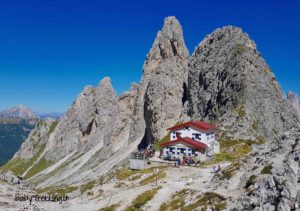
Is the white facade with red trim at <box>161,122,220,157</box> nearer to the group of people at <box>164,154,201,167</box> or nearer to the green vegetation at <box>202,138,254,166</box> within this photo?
the group of people at <box>164,154,201,167</box>

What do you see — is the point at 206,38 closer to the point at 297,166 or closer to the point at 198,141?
the point at 198,141

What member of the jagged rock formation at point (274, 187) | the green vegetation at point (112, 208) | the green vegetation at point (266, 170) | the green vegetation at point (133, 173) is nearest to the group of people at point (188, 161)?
the green vegetation at point (133, 173)

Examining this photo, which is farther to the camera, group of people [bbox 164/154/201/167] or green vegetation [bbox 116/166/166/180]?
group of people [bbox 164/154/201/167]

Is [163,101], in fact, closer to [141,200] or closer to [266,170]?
[141,200]

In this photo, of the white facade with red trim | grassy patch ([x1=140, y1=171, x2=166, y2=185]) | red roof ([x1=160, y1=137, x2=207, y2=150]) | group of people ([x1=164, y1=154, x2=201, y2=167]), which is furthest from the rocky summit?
red roof ([x1=160, y1=137, x2=207, y2=150])

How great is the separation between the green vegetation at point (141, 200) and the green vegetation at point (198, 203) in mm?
3658

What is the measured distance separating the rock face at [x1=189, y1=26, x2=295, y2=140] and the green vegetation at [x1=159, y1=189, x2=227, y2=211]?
54653 millimetres

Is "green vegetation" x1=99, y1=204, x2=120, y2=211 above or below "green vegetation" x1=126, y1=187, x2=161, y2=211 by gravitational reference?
below

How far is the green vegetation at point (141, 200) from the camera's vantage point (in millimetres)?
60406

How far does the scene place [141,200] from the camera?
62.3 meters

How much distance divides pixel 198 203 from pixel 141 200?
39.1 ft

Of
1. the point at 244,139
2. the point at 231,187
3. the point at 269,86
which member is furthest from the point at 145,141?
the point at 231,187

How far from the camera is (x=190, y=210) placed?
52031 mm

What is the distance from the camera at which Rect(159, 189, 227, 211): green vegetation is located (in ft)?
164
